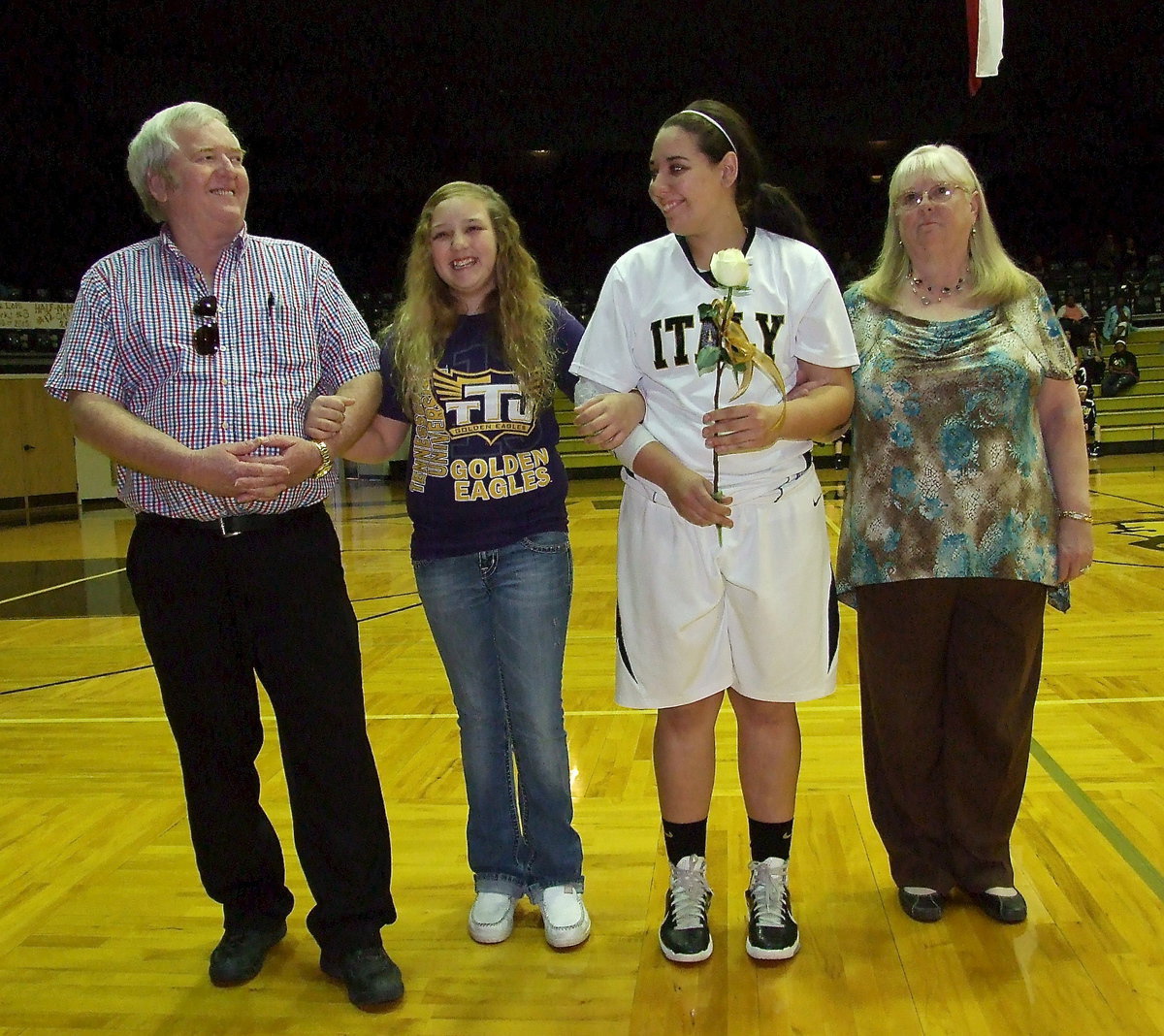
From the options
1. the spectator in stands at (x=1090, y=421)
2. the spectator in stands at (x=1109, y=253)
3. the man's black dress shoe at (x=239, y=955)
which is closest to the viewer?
the man's black dress shoe at (x=239, y=955)

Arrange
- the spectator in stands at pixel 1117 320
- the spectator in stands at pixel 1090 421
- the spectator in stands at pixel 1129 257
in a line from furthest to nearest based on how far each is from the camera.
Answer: the spectator in stands at pixel 1129 257 → the spectator in stands at pixel 1117 320 → the spectator in stands at pixel 1090 421

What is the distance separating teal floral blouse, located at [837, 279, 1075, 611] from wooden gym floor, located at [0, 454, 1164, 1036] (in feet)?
2.32

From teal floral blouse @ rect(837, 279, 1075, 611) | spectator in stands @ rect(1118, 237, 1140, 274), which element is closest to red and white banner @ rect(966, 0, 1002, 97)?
Answer: teal floral blouse @ rect(837, 279, 1075, 611)

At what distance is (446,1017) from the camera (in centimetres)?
196

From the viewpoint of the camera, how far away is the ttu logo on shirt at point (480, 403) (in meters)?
2.17

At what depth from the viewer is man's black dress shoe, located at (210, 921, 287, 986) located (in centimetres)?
211

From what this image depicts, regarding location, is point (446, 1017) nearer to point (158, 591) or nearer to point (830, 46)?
point (158, 591)

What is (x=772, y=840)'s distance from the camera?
2145 millimetres

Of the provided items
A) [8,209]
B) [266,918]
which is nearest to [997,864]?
[266,918]

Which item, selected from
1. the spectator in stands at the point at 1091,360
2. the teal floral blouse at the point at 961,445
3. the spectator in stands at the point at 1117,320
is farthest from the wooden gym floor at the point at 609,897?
the spectator in stands at the point at 1117,320

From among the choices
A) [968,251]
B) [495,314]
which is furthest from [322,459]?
[968,251]

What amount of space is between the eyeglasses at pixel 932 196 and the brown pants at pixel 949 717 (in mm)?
741

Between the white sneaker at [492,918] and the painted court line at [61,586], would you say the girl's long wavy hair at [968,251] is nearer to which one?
the white sneaker at [492,918]

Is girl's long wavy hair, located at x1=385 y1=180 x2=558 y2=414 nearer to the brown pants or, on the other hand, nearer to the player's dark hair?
the player's dark hair
